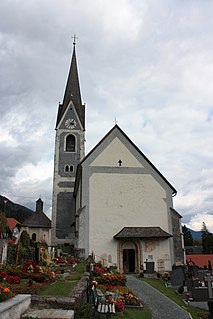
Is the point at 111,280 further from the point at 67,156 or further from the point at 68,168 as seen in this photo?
the point at 67,156

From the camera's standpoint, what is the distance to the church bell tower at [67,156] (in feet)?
131

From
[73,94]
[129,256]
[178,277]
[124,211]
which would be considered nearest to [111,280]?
[178,277]

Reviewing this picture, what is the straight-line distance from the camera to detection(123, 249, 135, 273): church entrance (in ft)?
83.1

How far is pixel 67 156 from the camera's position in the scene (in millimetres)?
43688

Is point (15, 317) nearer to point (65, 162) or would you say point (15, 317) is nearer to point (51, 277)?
point (51, 277)

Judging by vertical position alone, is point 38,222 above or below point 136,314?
above

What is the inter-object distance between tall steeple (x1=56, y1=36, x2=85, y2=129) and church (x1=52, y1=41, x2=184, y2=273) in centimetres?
2006

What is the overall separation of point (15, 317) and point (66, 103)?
142 ft

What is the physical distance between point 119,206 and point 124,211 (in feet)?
2.02

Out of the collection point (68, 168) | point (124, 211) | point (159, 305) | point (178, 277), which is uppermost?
point (68, 168)

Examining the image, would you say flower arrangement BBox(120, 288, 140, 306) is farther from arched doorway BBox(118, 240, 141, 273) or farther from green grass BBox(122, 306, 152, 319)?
arched doorway BBox(118, 240, 141, 273)

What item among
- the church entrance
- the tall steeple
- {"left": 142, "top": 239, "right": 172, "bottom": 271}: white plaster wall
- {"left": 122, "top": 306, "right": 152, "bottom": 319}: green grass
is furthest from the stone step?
the tall steeple

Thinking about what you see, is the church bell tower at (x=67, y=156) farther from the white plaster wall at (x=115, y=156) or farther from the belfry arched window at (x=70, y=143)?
the white plaster wall at (x=115, y=156)

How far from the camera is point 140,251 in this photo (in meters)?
25.1
